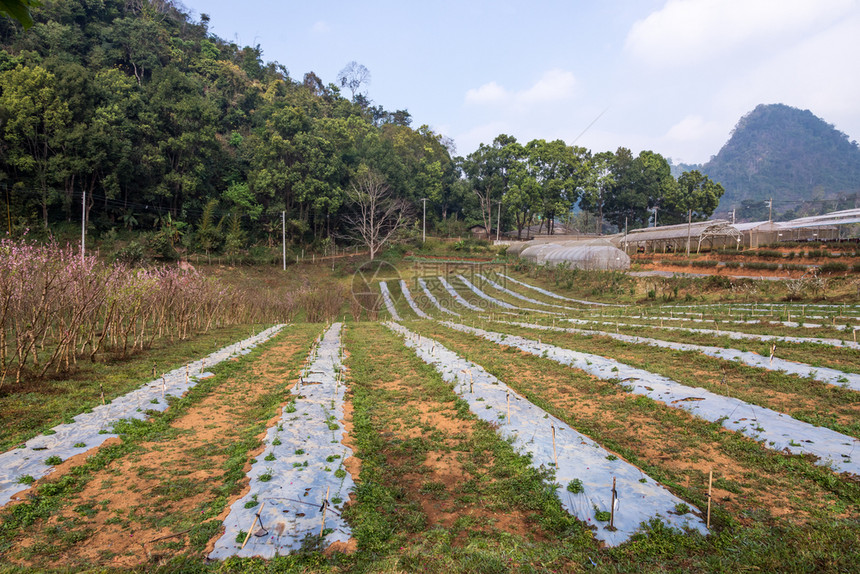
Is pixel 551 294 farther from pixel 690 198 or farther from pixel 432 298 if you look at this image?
pixel 690 198

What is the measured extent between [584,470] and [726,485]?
1.76 m

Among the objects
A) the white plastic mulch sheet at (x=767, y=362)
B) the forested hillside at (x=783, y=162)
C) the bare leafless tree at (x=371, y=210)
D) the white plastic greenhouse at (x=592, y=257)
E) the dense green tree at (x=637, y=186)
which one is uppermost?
the forested hillside at (x=783, y=162)

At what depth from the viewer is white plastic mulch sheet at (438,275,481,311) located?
2763 centimetres

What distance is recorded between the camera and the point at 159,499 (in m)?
4.92

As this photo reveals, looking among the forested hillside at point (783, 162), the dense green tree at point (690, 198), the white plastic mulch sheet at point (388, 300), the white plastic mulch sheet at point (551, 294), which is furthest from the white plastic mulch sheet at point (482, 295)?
the forested hillside at point (783, 162)

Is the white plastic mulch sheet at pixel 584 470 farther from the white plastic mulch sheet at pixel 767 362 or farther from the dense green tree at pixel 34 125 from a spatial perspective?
the dense green tree at pixel 34 125

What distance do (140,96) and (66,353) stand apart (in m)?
34.3

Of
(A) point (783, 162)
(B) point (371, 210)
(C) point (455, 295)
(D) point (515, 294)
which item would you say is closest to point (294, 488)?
(D) point (515, 294)

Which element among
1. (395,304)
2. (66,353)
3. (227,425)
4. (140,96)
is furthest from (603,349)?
(140,96)

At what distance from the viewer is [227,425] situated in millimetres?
7461

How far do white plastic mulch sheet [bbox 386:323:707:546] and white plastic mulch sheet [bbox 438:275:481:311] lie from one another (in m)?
18.9

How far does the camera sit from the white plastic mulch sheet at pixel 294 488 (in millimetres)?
3975

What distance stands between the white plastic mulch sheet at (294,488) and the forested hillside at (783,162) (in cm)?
10343

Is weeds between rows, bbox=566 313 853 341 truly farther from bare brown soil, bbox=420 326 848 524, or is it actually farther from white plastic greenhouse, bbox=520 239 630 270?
white plastic greenhouse, bbox=520 239 630 270
